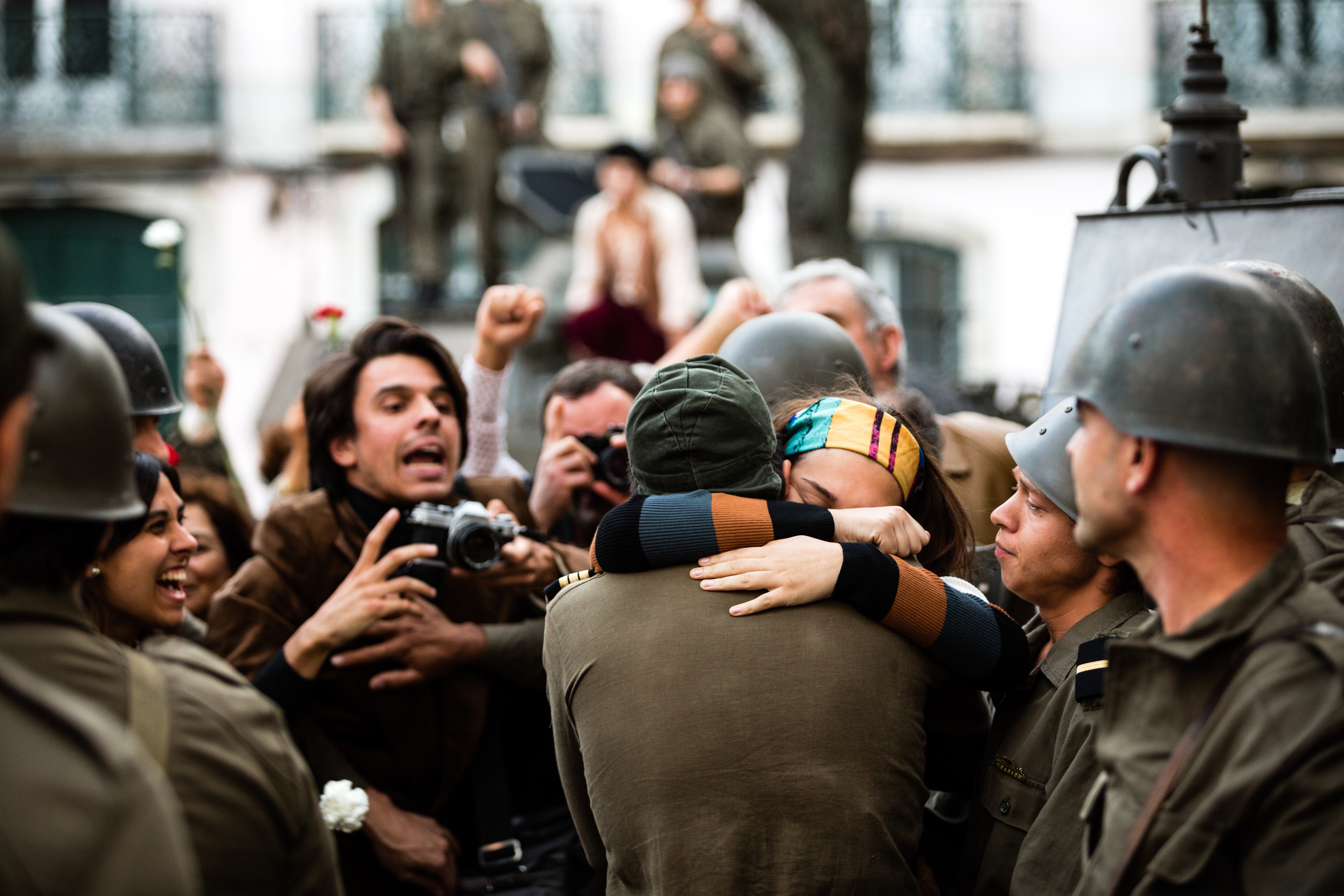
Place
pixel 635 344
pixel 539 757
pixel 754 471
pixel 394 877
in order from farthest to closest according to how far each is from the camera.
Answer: pixel 635 344 → pixel 539 757 → pixel 394 877 → pixel 754 471

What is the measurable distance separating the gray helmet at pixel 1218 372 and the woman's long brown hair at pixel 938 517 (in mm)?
869

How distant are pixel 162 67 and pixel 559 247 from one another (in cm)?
1134

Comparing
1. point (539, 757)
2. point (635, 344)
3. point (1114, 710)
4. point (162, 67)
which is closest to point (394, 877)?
point (539, 757)

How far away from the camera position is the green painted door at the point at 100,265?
62.4 ft

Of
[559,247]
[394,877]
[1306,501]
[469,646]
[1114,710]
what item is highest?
[559,247]

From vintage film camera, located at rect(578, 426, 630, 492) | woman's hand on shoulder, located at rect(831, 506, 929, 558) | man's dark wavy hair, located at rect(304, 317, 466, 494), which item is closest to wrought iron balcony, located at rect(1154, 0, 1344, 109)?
vintage film camera, located at rect(578, 426, 630, 492)

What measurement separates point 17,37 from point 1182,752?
834 inches

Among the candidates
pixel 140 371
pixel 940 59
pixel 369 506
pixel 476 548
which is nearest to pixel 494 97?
pixel 369 506

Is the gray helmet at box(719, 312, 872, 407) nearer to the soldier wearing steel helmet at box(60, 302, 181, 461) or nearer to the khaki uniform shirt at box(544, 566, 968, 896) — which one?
the khaki uniform shirt at box(544, 566, 968, 896)

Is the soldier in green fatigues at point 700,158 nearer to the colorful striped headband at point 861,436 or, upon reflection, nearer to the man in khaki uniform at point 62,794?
the colorful striped headband at point 861,436

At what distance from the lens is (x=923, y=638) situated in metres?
2.32

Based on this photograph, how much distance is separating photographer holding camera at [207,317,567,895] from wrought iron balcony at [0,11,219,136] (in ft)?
56.9

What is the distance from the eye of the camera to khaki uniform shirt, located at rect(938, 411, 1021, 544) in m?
3.89

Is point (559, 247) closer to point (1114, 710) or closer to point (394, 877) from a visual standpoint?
point (394, 877)
